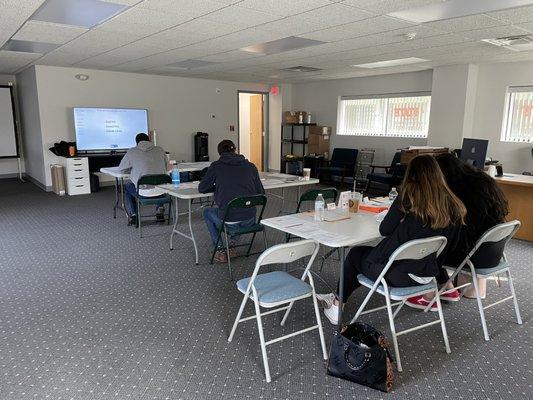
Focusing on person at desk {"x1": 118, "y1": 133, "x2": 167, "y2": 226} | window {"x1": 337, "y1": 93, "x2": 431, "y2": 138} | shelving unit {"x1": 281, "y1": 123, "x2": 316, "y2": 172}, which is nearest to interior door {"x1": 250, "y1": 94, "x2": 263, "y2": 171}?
shelving unit {"x1": 281, "y1": 123, "x2": 316, "y2": 172}

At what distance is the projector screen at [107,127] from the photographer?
Result: 7.89 meters

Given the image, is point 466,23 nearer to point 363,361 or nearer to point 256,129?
point 363,361

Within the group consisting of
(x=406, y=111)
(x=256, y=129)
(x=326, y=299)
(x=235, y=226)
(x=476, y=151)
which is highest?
(x=406, y=111)

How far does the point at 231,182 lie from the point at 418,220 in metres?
1.92

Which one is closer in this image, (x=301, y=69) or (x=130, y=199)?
(x=130, y=199)

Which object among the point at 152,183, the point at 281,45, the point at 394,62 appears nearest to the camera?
the point at 152,183

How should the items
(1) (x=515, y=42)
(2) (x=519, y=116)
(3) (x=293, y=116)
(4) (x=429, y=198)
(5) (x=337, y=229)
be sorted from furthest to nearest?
(3) (x=293, y=116) → (2) (x=519, y=116) → (1) (x=515, y=42) → (5) (x=337, y=229) → (4) (x=429, y=198)

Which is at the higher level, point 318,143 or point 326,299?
point 318,143

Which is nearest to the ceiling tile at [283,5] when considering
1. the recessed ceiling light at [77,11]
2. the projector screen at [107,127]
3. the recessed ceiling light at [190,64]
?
the recessed ceiling light at [77,11]

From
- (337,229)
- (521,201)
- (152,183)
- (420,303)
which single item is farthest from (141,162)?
(521,201)

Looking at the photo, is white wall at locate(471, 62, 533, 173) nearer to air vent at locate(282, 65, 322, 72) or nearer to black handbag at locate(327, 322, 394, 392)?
air vent at locate(282, 65, 322, 72)

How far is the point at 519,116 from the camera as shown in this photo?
6711 millimetres

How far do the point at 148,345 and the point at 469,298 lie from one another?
257 cm

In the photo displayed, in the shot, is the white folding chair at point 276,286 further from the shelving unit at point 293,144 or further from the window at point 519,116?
the shelving unit at point 293,144
